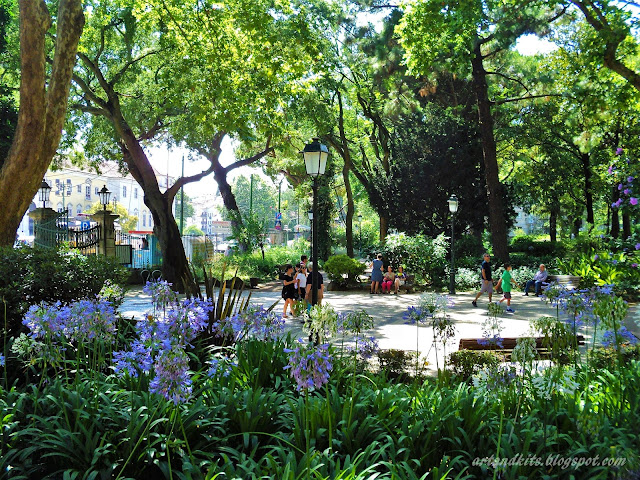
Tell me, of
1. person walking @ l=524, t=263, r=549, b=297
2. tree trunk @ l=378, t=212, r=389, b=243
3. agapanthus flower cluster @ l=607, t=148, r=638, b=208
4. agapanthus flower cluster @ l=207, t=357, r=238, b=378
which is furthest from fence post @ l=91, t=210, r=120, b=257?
agapanthus flower cluster @ l=207, t=357, r=238, b=378

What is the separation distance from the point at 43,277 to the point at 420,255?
52.8 ft

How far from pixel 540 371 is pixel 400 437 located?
91.3 inches

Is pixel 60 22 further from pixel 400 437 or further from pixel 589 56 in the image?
pixel 589 56

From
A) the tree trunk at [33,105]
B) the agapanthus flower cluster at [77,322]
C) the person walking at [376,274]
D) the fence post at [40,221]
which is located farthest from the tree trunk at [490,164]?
the agapanthus flower cluster at [77,322]

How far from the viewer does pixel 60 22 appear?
8406 millimetres

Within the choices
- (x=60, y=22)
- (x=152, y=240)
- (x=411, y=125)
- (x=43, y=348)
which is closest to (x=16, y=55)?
(x=152, y=240)

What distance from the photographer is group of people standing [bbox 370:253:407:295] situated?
19.1 meters

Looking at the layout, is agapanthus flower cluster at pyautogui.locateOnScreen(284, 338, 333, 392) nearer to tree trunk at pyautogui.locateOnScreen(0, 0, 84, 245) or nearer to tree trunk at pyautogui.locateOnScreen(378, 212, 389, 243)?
tree trunk at pyautogui.locateOnScreen(0, 0, 84, 245)

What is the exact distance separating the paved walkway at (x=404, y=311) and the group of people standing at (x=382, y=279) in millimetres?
444

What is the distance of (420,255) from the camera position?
2186 centimetres

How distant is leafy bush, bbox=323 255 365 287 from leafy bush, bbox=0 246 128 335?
12.9 meters

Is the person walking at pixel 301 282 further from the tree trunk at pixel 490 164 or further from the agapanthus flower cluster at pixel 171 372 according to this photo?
the tree trunk at pixel 490 164

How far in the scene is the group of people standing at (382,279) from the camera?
19.1 metres

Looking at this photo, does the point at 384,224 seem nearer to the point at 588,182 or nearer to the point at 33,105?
the point at 588,182
